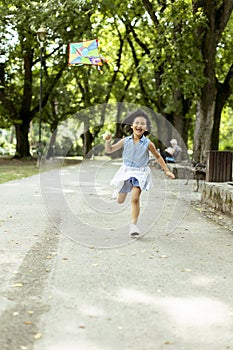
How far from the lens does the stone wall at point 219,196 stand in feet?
30.8

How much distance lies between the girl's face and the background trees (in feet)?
32.3

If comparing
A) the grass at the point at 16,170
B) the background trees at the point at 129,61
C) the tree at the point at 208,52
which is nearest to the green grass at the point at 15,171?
the grass at the point at 16,170

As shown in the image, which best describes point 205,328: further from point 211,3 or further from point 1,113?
point 1,113

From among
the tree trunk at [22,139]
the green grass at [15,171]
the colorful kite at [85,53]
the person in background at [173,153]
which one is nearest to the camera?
the green grass at [15,171]

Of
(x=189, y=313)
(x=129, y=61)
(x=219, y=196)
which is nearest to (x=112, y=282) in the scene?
(x=189, y=313)

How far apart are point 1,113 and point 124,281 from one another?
27954 millimetres

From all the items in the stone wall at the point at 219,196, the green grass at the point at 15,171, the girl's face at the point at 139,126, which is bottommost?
the green grass at the point at 15,171

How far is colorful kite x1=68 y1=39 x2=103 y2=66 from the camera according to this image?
80.6 feet

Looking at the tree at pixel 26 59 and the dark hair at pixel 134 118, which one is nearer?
the dark hair at pixel 134 118

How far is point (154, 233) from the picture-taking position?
25.2 ft

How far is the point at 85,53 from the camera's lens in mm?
25203

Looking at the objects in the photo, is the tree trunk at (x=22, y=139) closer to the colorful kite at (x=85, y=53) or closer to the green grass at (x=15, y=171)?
the green grass at (x=15, y=171)

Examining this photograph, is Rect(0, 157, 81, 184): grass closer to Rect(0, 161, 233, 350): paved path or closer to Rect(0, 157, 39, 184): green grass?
Rect(0, 157, 39, 184): green grass

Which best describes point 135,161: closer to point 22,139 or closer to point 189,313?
point 189,313
